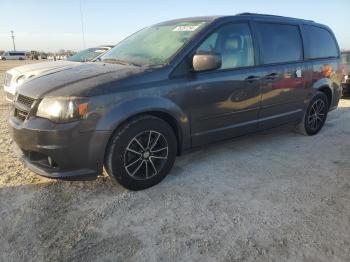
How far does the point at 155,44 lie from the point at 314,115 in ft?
10.2

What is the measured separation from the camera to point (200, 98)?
3.95m

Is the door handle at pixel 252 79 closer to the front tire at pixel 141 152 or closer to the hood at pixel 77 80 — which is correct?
the front tire at pixel 141 152

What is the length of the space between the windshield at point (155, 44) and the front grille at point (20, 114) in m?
1.27

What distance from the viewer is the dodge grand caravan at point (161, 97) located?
3.22 m

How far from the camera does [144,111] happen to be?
3492 mm

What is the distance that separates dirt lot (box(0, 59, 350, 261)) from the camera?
8.77ft

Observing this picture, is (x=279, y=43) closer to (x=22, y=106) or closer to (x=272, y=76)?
(x=272, y=76)

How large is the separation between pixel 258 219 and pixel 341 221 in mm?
730

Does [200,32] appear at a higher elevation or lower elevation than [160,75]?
higher

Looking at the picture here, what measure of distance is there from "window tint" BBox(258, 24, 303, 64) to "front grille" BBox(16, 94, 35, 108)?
2906mm

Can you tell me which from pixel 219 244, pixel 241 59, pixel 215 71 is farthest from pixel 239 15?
pixel 219 244

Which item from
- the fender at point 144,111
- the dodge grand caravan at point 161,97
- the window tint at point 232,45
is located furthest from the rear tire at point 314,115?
the fender at point 144,111

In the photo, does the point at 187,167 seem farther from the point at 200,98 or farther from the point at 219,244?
the point at 219,244

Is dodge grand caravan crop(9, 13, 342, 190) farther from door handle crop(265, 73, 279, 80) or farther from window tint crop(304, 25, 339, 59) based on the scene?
window tint crop(304, 25, 339, 59)
